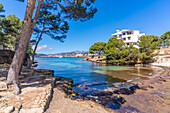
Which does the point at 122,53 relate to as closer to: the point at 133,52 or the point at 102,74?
the point at 133,52

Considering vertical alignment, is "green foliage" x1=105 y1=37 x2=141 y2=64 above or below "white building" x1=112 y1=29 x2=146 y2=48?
below

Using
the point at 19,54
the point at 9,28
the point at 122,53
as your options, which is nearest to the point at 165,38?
the point at 122,53

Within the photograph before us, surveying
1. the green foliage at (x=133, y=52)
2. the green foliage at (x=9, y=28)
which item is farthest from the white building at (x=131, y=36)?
the green foliage at (x=9, y=28)

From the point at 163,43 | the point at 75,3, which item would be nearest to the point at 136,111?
the point at 75,3

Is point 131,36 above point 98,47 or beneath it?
above

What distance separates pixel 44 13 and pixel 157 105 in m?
12.1

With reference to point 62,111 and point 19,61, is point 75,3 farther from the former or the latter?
point 62,111

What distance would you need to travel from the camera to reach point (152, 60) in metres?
27.4

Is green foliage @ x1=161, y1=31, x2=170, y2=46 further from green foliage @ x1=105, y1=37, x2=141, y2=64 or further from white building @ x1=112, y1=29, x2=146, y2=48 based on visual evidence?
green foliage @ x1=105, y1=37, x2=141, y2=64

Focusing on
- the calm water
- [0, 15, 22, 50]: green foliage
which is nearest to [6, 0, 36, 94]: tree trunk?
the calm water

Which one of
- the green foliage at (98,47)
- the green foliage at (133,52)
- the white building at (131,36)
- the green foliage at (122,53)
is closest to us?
the green foliage at (133,52)

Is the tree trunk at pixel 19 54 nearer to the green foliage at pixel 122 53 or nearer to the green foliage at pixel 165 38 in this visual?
the green foliage at pixel 122 53

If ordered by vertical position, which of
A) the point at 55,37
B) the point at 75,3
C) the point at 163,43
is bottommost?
the point at 55,37

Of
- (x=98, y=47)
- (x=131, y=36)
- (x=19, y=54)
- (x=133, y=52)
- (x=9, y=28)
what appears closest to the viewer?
(x=19, y=54)
